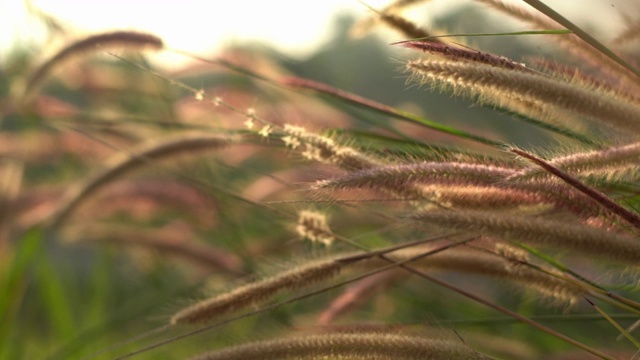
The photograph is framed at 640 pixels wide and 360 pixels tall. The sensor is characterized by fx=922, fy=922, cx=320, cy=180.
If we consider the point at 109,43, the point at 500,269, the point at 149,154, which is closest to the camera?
the point at 500,269

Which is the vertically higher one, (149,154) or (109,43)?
(109,43)

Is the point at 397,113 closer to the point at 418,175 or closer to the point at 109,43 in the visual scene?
the point at 418,175

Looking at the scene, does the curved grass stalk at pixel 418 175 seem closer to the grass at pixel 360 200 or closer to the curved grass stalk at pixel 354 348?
the grass at pixel 360 200

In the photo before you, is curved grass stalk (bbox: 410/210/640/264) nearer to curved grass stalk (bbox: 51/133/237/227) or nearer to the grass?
the grass

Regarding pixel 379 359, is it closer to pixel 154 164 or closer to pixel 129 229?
pixel 154 164

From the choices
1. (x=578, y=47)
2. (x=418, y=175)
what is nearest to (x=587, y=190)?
(x=418, y=175)

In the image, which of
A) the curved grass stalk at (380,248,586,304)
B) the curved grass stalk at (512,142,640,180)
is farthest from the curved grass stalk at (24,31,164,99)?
the curved grass stalk at (512,142,640,180)

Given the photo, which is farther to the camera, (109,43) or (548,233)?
(109,43)

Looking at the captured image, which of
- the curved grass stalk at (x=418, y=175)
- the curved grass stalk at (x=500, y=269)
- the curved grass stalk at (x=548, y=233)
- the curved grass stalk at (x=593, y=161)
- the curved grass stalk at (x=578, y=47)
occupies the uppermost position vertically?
the curved grass stalk at (x=578, y=47)

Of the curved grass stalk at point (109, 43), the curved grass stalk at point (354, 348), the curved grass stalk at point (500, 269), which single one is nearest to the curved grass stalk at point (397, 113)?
the curved grass stalk at point (500, 269)
